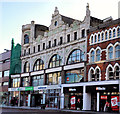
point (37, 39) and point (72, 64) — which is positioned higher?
point (37, 39)

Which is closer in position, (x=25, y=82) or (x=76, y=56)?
(x=76, y=56)

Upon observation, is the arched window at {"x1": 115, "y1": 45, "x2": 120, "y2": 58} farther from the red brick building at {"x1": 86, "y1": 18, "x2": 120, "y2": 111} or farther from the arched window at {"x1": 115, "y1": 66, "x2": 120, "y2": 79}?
the arched window at {"x1": 115, "y1": 66, "x2": 120, "y2": 79}

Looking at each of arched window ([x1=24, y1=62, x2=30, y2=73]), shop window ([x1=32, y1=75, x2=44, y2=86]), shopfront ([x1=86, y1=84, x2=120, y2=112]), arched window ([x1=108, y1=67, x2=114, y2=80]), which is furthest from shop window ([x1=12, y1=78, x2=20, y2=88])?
arched window ([x1=108, y1=67, x2=114, y2=80])

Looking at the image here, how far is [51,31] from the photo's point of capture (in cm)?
6009

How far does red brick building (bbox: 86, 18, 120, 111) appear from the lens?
4280cm

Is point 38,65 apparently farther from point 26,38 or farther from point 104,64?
point 104,64

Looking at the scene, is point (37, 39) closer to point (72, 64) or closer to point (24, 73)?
point (24, 73)

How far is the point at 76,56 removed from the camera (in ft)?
170

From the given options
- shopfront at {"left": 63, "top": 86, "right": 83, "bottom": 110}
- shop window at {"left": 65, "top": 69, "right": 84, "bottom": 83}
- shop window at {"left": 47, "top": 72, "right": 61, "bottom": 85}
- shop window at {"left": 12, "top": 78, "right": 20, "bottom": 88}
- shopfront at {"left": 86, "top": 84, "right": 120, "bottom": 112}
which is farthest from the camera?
shop window at {"left": 12, "top": 78, "right": 20, "bottom": 88}

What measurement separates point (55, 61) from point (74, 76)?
773cm

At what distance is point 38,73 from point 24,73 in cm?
679

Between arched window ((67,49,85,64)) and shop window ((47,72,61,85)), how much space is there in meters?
4.56

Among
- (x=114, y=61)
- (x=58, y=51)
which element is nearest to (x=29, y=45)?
(x=58, y=51)

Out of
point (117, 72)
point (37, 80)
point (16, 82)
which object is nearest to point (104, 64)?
point (117, 72)
